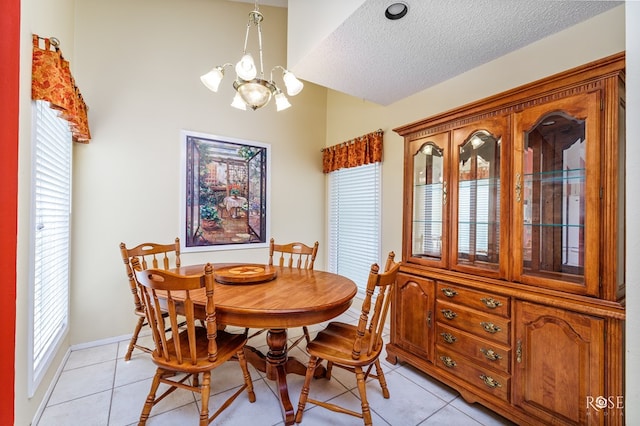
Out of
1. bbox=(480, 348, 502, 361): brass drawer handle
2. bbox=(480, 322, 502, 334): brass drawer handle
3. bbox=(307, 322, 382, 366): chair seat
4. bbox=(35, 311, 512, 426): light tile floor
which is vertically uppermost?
bbox=(480, 322, 502, 334): brass drawer handle

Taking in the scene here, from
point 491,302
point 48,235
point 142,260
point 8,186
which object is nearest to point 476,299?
point 491,302

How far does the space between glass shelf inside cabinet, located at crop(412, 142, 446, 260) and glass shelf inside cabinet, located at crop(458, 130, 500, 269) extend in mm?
153

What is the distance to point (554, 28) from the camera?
6.04ft

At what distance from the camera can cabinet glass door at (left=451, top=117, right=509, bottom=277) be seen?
1889 mm

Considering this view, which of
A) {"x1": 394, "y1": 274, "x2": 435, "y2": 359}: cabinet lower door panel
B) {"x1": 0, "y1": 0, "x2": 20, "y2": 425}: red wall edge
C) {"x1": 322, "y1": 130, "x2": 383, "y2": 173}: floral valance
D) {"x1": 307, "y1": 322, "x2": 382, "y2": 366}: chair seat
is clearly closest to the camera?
{"x1": 0, "y1": 0, "x2": 20, "y2": 425}: red wall edge

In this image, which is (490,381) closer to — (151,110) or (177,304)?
(177,304)

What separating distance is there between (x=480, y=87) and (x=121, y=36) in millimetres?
3374

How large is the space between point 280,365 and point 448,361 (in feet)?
3.89

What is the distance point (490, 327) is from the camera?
1.74 meters

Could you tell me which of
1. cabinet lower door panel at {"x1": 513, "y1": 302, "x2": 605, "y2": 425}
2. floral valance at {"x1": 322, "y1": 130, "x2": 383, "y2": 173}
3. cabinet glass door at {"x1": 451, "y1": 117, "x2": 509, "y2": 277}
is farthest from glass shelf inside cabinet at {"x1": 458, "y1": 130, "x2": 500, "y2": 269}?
floral valance at {"x1": 322, "y1": 130, "x2": 383, "y2": 173}

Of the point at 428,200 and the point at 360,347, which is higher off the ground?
the point at 428,200

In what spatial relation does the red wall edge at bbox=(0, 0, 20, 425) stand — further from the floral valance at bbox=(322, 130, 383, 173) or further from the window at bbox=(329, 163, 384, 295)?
the window at bbox=(329, 163, 384, 295)

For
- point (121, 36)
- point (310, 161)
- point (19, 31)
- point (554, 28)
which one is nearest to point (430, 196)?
point (554, 28)

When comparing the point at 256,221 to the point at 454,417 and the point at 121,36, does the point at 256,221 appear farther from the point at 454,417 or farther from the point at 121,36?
the point at 454,417
